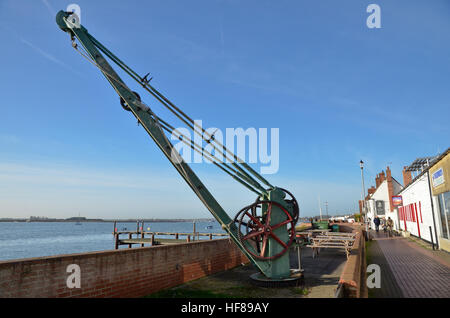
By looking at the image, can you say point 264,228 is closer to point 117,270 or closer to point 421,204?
point 117,270

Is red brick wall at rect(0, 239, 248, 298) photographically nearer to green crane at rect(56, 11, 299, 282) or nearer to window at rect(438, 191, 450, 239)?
green crane at rect(56, 11, 299, 282)

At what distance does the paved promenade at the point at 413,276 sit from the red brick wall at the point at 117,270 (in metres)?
5.28

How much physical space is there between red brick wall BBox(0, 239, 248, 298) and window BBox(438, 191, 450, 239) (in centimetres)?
1155

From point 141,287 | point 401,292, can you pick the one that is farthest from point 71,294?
point 401,292

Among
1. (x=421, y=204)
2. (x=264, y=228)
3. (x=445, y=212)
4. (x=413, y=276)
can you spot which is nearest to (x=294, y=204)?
(x=264, y=228)

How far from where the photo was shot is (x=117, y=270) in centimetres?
716

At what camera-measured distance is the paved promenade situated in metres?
7.91

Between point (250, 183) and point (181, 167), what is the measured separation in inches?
91.2

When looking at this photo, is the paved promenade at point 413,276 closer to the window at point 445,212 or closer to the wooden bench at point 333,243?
the wooden bench at point 333,243

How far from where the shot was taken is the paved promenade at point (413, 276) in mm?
7910

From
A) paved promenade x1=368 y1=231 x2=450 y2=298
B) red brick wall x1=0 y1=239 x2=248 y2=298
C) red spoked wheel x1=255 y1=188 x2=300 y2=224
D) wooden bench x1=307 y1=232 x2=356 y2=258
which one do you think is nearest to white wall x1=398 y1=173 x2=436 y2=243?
paved promenade x1=368 y1=231 x2=450 y2=298

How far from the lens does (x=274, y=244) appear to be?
30.0 ft
